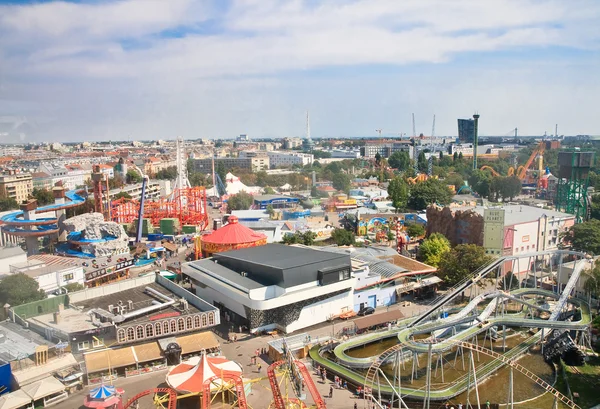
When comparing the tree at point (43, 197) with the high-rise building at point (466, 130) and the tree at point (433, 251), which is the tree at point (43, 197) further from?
the high-rise building at point (466, 130)

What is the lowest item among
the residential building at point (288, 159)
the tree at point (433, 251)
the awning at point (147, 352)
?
the awning at point (147, 352)

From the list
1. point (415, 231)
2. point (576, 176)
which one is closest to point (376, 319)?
point (415, 231)

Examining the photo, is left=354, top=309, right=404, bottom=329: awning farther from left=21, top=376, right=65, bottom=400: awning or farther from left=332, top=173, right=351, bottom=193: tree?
left=332, top=173, right=351, bottom=193: tree

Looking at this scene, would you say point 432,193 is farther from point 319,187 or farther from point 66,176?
point 66,176

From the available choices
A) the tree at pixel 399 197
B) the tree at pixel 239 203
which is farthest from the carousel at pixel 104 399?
the tree at pixel 399 197

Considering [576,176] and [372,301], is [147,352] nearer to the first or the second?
[372,301]
